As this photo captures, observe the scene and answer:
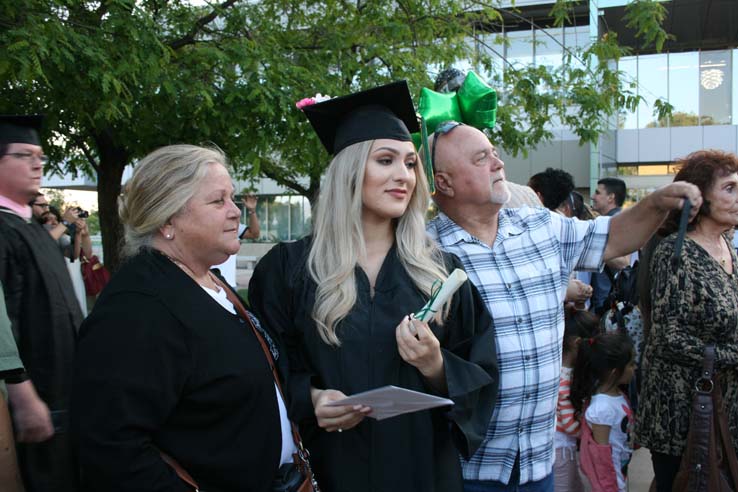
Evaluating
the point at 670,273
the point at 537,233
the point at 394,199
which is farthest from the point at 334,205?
the point at 670,273

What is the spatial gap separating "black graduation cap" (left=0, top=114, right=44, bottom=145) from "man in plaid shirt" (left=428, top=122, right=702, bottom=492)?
6.60 ft

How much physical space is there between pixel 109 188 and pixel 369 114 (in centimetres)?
657

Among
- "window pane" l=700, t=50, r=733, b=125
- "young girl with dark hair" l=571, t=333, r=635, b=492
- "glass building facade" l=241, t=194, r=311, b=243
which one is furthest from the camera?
"glass building facade" l=241, t=194, r=311, b=243

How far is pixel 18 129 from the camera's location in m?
3.08

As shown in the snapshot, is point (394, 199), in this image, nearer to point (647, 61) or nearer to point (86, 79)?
point (86, 79)

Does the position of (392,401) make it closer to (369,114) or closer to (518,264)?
(518,264)

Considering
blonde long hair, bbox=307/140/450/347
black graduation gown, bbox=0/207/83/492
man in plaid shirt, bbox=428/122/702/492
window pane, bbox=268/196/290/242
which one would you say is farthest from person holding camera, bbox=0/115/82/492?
window pane, bbox=268/196/290/242

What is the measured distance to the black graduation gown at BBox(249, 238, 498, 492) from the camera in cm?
194

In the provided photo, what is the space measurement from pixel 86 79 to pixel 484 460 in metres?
4.04

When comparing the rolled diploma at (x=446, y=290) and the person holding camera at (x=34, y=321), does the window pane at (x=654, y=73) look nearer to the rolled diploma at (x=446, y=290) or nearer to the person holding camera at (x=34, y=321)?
the person holding camera at (x=34, y=321)

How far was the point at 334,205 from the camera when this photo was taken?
2193 mm

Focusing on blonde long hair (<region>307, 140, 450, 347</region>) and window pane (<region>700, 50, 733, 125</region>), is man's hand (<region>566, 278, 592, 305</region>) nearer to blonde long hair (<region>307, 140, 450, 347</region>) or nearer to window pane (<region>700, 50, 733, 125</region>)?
blonde long hair (<region>307, 140, 450, 347</region>)

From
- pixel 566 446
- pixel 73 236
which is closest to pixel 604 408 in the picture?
pixel 566 446

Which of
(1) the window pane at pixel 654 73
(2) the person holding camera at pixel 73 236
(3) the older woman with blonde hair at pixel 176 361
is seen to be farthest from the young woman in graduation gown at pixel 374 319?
(1) the window pane at pixel 654 73
